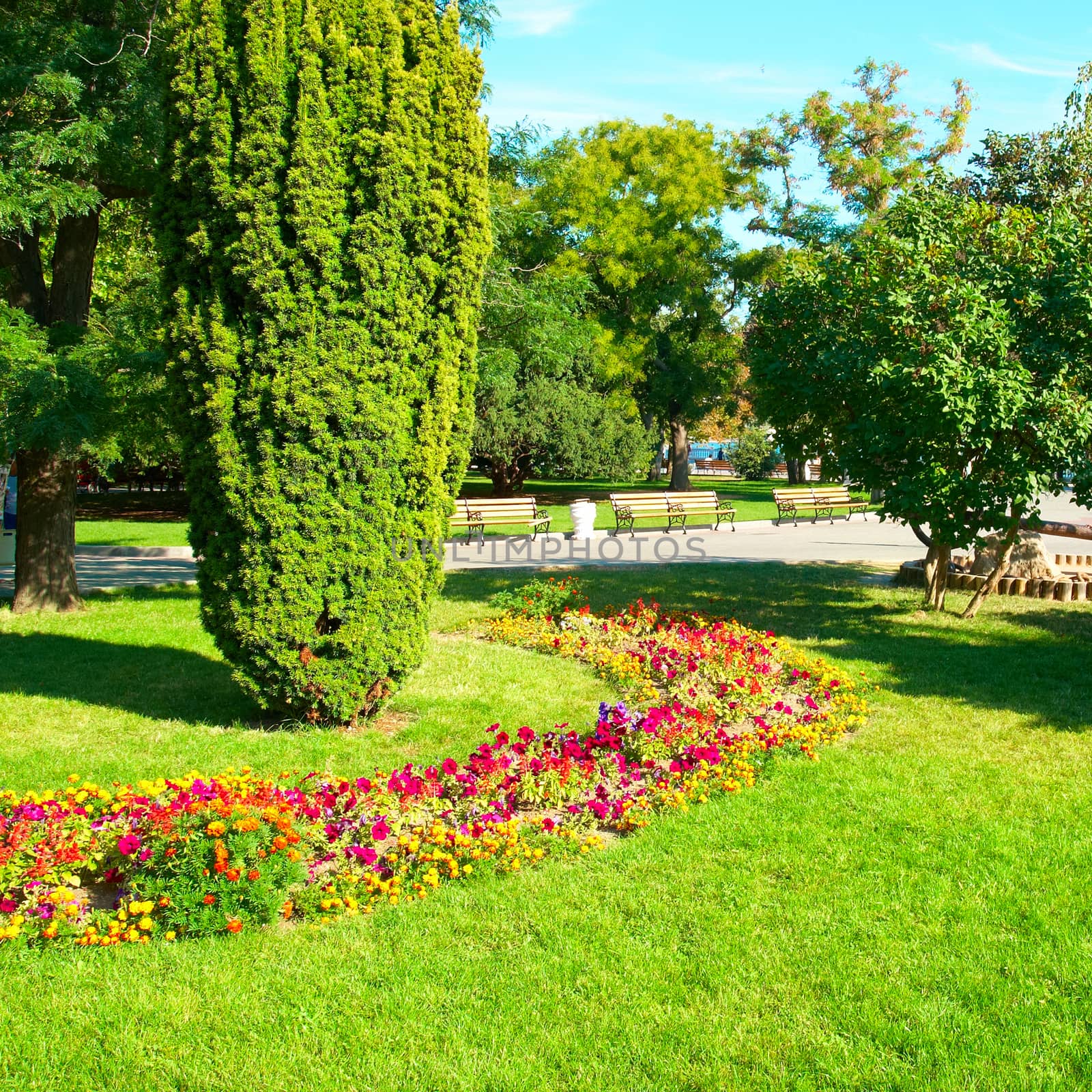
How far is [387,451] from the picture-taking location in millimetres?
6000

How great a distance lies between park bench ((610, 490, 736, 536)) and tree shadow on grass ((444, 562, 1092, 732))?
5082 mm

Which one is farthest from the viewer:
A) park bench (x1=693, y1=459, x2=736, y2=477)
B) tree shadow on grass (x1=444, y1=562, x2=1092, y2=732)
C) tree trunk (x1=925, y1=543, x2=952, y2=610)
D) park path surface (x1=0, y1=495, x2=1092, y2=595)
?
park bench (x1=693, y1=459, x2=736, y2=477)

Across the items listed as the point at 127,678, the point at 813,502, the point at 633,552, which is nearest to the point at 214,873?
the point at 127,678

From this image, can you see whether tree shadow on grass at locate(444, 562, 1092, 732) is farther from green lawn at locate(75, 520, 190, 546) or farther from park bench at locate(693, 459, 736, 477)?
park bench at locate(693, 459, 736, 477)

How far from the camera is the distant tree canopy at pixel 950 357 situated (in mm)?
7629

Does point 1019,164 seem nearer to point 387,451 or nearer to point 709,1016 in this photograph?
point 387,451

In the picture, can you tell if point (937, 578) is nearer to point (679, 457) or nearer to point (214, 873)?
point (214, 873)

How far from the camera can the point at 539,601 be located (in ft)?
32.9

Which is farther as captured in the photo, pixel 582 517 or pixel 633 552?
pixel 582 517

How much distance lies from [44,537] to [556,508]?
16945 millimetres

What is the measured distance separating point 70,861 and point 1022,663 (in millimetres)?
7686

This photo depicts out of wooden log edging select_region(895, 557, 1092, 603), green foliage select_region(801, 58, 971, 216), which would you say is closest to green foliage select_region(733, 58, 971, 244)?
green foliage select_region(801, 58, 971, 216)

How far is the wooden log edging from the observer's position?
11398 mm

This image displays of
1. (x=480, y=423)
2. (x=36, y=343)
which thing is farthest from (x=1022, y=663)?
(x=480, y=423)
